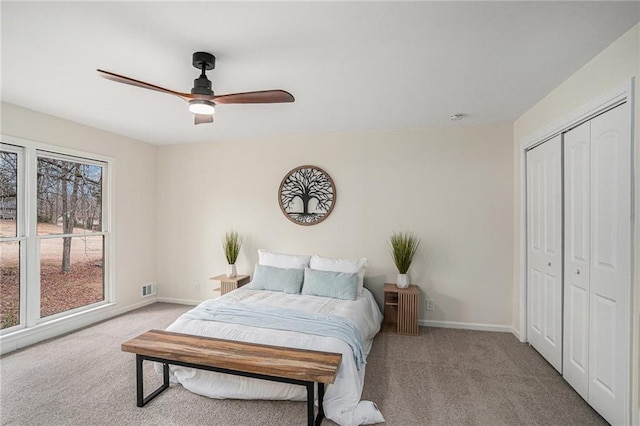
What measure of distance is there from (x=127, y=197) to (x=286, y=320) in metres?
3.44

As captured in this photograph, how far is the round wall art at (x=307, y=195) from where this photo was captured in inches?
175

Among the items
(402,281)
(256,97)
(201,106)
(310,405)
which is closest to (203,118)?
(201,106)

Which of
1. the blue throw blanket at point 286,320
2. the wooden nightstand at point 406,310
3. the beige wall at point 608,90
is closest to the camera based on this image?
the beige wall at point 608,90

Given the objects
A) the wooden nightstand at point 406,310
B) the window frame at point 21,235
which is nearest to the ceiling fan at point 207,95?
the window frame at point 21,235

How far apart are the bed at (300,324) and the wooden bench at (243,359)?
0.15 m

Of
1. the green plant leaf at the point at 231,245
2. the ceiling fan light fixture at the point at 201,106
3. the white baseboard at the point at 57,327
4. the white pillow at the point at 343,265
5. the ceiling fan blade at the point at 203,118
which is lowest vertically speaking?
the white baseboard at the point at 57,327

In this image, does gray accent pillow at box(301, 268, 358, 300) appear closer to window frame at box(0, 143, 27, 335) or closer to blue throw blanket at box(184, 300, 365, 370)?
blue throw blanket at box(184, 300, 365, 370)

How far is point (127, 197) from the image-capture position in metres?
4.66

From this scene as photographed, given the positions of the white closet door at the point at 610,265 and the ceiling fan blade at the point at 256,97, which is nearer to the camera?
the white closet door at the point at 610,265

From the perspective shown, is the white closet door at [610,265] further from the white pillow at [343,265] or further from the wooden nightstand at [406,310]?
the white pillow at [343,265]

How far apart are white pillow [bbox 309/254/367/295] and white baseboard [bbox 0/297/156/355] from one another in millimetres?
2931

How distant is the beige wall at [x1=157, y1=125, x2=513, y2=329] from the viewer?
393 cm

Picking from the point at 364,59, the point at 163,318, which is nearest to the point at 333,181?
the point at 364,59

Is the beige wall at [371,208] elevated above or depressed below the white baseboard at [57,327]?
above
